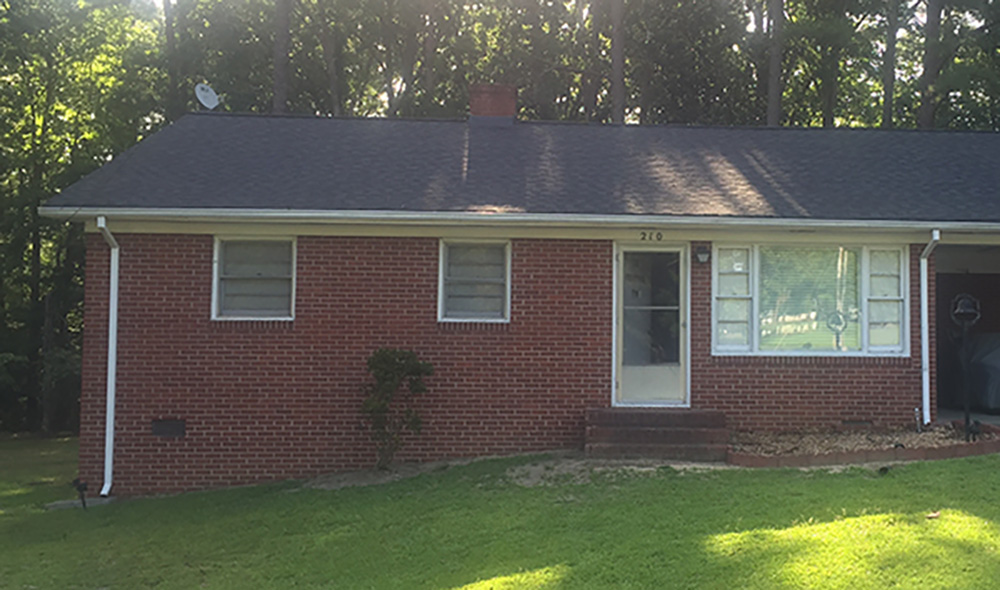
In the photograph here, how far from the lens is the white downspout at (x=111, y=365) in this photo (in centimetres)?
1041

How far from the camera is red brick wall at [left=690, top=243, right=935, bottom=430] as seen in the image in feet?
35.0

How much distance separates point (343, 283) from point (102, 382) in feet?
10.0

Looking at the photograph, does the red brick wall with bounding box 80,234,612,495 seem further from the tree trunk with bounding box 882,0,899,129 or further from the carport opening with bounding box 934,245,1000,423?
the tree trunk with bounding box 882,0,899,129

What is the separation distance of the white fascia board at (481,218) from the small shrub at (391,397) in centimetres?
160

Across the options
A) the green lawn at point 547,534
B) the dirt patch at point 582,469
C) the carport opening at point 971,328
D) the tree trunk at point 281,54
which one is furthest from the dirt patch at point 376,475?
the tree trunk at point 281,54

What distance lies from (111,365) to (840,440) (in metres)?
8.51

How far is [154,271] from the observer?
34.7ft

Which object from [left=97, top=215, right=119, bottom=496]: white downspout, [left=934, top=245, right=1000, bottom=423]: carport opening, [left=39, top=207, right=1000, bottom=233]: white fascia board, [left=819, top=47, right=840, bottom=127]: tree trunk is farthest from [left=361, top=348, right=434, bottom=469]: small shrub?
[left=819, top=47, right=840, bottom=127]: tree trunk

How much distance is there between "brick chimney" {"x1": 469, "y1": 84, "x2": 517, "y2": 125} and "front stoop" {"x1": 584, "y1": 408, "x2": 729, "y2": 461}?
5.76 meters

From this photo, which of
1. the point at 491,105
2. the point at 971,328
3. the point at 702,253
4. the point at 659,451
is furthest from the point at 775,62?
the point at 659,451

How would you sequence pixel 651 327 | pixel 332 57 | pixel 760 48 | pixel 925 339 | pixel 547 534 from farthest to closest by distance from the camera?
pixel 332 57
pixel 760 48
pixel 651 327
pixel 925 339
pixel 547 534

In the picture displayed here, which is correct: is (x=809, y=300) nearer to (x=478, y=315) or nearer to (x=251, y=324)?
(x=478, y=315)

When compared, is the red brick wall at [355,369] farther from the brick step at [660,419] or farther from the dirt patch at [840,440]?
the brick step at [660,419]

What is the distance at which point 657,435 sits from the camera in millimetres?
9836
